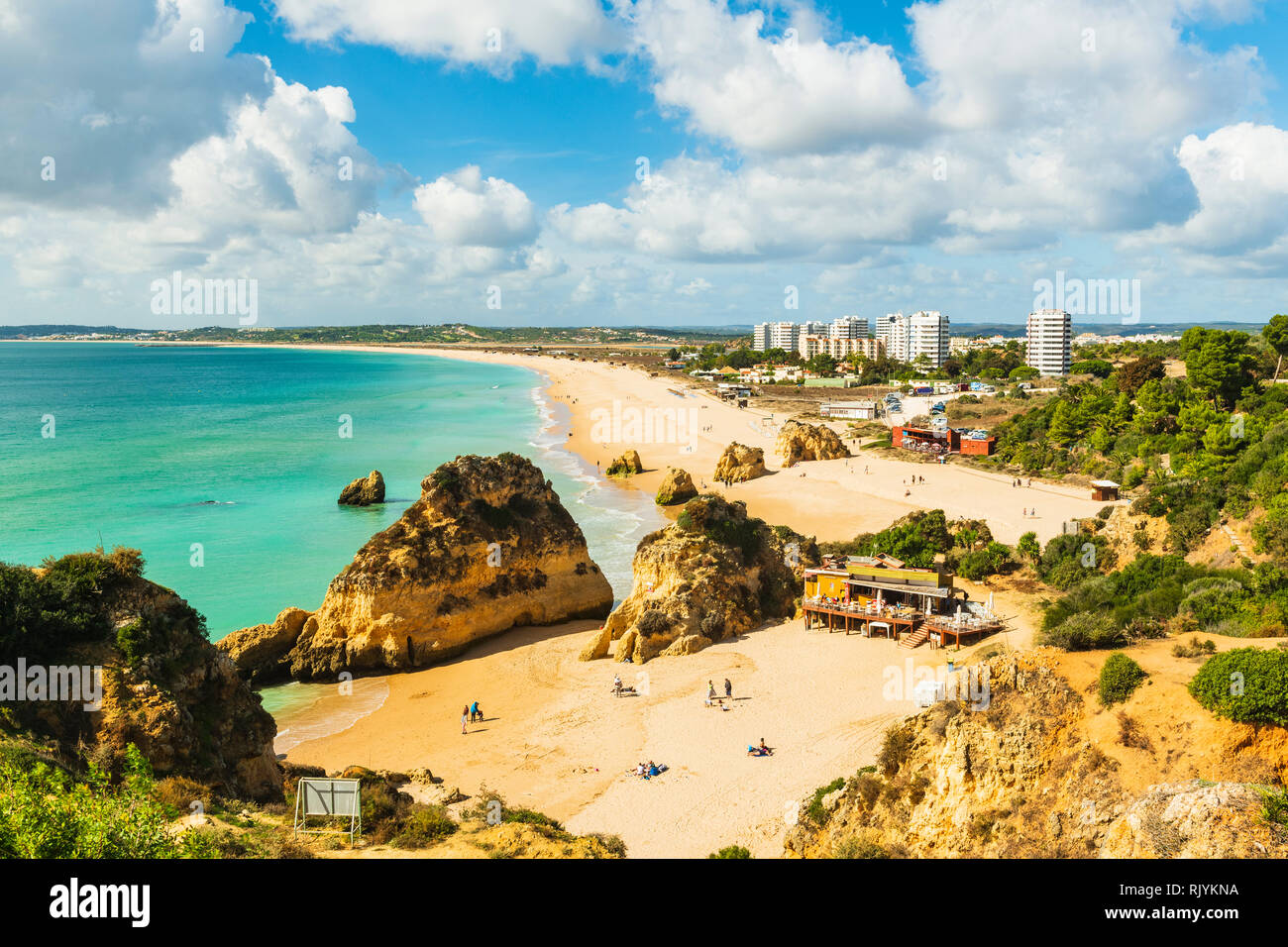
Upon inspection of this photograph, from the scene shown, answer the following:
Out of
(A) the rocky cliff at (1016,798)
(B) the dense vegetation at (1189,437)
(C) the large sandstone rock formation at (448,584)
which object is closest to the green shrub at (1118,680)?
(A) the rocky cliff at (1016,798)

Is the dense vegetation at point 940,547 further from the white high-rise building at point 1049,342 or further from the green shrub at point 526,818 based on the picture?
the white high-rise building at point 1049,342

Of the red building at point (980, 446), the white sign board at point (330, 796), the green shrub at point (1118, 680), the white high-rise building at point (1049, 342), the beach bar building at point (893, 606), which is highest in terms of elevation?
the white high-rise building at point (1049, 342)

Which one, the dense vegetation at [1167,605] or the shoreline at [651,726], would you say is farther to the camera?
the shoreline at [651,726]

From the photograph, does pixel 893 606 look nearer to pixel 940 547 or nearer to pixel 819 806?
pixel 940 547

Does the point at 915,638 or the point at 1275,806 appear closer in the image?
the point at 1275,806

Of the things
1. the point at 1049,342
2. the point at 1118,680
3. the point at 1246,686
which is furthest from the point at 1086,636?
the point at 1049,342

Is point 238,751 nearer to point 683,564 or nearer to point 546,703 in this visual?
point 546,703

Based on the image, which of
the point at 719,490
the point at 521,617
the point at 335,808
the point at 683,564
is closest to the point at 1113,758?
the point at 335,808

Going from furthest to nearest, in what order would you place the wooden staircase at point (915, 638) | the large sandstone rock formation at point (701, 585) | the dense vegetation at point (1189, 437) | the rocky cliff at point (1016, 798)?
1. the dense vegetation at point (1189, 437)
2. the large sandstone rock formation at point (701, 585)
3. the wooden staircase at point (915, 638)
4. the rocky cliff at point (1016, 798)
